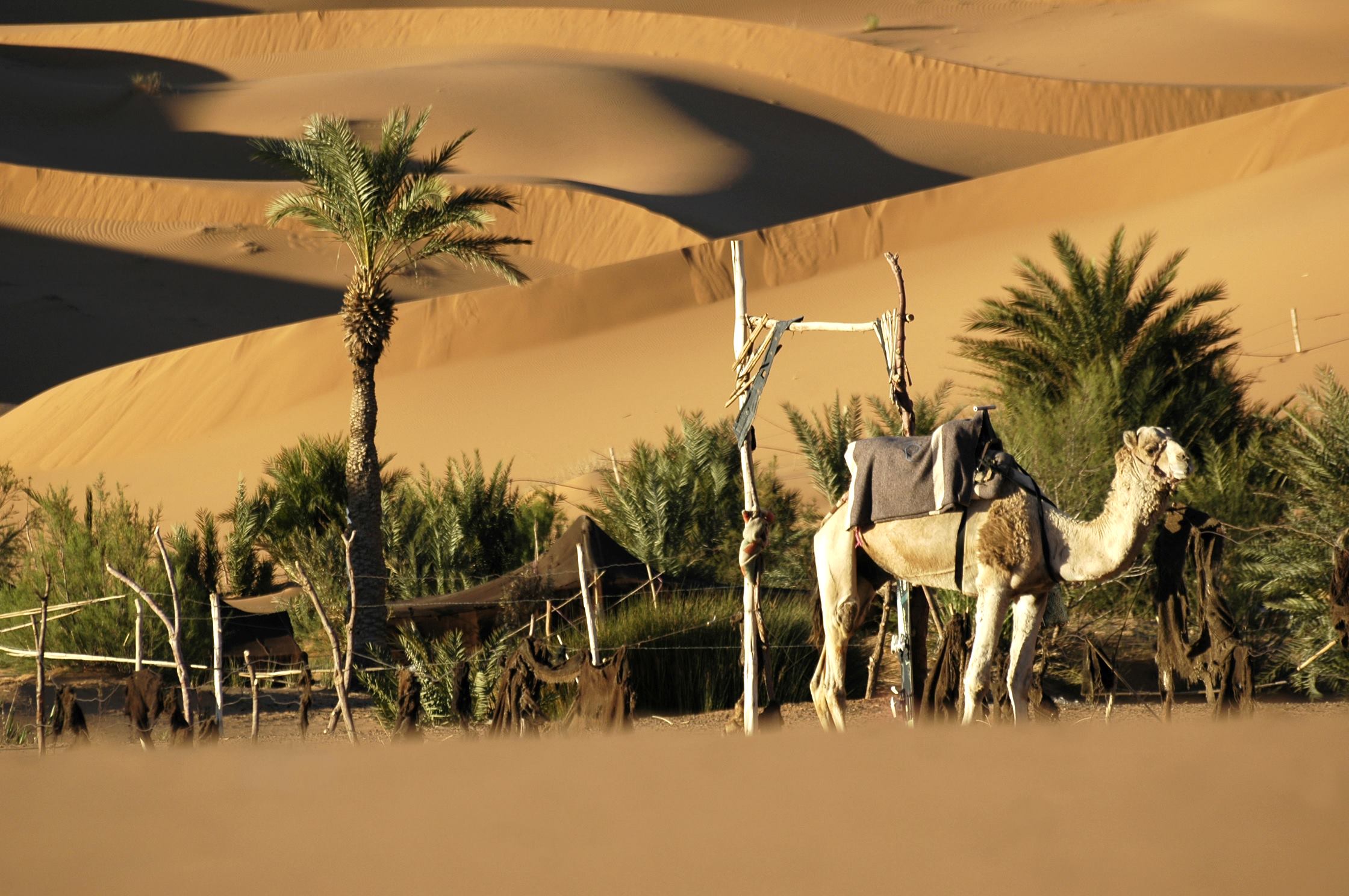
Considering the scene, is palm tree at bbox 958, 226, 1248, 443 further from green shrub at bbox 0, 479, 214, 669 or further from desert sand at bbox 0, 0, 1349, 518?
green shrub at bbox 0, 479, 214, 669

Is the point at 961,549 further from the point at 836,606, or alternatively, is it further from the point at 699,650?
the point at 699,650

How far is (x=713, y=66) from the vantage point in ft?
230

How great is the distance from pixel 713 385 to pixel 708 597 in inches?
700

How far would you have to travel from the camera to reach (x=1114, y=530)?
743cm

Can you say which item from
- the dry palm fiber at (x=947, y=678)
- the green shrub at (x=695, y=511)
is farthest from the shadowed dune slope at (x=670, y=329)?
the dry palm fiber at (x=947, y=678)

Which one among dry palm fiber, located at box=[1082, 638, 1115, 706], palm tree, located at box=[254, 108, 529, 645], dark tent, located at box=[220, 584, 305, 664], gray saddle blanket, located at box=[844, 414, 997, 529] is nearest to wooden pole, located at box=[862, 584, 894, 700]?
dry palm fiber, located at box=[1082, 638, 1115, 706]

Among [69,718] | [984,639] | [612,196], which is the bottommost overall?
[69,718]

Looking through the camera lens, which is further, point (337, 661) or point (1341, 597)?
point (337, 661)

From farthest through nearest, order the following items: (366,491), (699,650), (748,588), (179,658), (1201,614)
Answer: (366,491), (699,650), (179,658), (748,588), (1201,614)

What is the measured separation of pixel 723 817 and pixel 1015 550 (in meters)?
3.31

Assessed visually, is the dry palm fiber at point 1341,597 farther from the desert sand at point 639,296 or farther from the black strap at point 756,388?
the black strap at point 756,388

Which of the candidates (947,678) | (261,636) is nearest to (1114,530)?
(947,678)

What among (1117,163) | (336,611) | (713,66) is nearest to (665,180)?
(713,66)

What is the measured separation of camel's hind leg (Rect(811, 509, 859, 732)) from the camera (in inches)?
317
